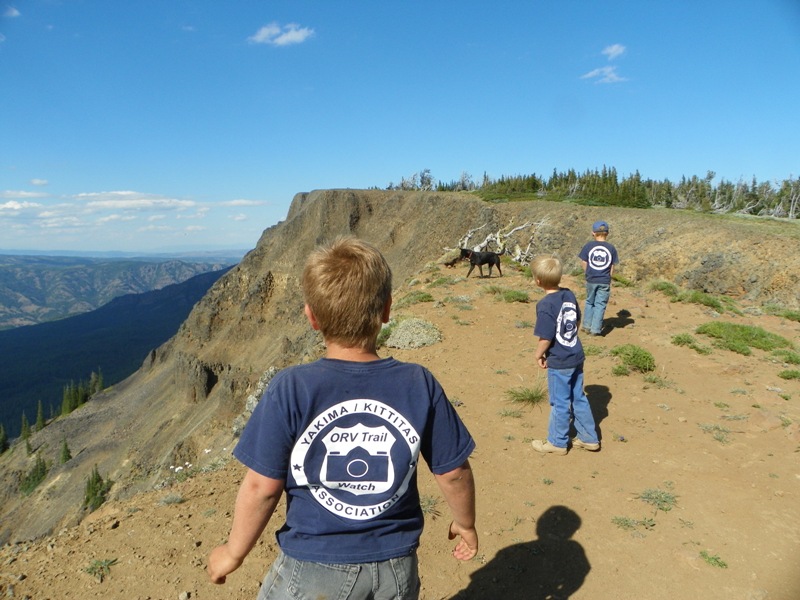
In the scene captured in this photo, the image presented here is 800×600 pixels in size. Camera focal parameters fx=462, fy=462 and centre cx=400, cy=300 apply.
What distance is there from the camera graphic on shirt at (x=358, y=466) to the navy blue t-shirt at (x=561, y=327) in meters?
3.88

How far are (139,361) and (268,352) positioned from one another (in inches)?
5912

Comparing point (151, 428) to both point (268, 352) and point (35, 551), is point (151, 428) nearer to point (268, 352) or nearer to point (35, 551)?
point (268, 352)

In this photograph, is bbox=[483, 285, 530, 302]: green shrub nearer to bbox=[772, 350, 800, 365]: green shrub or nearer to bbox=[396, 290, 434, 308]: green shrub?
bbox=[396, 290, 434, 308]: green shrub

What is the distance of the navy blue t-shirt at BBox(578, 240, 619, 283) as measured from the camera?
378 inches

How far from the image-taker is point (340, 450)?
1882 mm

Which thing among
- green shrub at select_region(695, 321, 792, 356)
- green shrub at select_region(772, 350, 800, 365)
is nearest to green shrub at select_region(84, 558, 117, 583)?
green shrub at select_region(695, 321, 792, 356)

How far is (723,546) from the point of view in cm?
414

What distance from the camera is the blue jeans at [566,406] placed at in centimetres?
559

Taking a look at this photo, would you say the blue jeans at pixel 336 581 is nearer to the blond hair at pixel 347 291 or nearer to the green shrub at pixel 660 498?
the blond hair at pixel 347 291

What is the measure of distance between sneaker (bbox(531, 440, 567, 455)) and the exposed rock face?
11.4 m

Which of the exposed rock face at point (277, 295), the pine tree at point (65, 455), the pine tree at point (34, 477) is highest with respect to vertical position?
the exposed rock face at point (277, 295)

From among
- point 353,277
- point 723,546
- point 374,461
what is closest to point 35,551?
point 374,461

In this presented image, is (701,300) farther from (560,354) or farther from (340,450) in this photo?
(340,450)

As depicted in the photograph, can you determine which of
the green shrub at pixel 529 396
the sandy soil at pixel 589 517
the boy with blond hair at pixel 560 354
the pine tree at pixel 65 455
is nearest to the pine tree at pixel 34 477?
the pine tree at pixel 65 455
